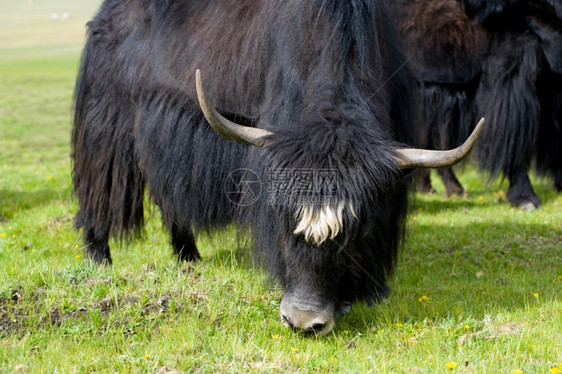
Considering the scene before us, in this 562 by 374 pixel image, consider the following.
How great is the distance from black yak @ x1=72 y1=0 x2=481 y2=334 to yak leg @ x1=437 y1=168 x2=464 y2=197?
3.71 metres

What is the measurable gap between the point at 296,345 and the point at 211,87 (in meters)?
1.71

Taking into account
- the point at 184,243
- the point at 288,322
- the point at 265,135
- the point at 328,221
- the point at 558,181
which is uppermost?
the point at 265,135

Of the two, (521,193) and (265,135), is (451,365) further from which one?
(521,193)

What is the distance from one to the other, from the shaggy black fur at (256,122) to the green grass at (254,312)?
29cm

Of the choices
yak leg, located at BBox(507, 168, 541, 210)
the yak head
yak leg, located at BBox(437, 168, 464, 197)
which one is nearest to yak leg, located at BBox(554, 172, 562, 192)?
yak leg, located at BBox(507, 168, 541, 210)

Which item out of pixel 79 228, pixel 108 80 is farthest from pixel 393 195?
pixel 79 228

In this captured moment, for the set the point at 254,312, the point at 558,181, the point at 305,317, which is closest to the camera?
the point at 305,317

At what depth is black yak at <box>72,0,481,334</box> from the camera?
3031 mm

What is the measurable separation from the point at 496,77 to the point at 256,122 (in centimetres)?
416

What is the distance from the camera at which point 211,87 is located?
404cm

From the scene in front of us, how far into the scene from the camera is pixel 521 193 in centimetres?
702

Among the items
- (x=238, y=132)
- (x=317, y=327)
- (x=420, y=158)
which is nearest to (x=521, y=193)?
(x=420, y=158)

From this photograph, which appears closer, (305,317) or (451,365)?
(451,365)

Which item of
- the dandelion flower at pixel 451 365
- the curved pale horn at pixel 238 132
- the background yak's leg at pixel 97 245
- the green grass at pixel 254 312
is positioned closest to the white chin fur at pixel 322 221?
the curved pale horn at pixel 238 132
